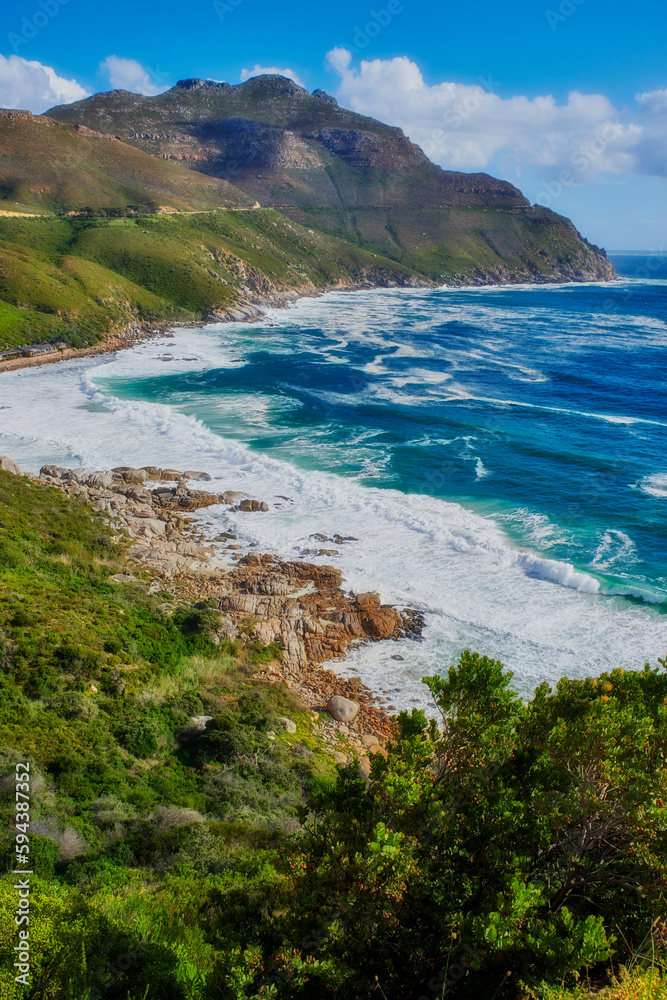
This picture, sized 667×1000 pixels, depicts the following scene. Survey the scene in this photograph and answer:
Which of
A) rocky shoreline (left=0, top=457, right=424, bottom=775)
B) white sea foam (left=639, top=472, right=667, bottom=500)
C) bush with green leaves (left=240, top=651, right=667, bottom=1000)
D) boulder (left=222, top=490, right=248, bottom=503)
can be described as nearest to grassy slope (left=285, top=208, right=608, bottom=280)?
white sea foam (left=639, top=472, right=667, bottom=500)

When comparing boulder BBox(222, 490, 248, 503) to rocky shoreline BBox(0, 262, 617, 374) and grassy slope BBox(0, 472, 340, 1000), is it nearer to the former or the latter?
→ grassy slope BBox(0, 472, 340, 1000)

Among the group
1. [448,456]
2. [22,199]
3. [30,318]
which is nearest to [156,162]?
[22,199]

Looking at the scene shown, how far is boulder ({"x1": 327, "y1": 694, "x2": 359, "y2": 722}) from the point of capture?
56.5 feet

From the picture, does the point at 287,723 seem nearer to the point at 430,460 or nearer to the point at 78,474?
the point at 78,474

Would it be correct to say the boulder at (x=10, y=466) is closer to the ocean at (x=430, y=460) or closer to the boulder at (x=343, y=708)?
the ocean at (x=430, y=460)

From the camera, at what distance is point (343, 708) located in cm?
1734

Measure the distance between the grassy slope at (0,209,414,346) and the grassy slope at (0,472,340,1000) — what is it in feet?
170

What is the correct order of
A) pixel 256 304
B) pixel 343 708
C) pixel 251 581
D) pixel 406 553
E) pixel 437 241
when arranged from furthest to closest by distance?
pixel 437 241 → pixel 256 304 → pixel 406 553 → pixel 251 581 → pixel 343 708

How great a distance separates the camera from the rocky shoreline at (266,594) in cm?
1764

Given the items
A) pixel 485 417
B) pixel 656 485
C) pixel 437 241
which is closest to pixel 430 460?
pixel 485 417

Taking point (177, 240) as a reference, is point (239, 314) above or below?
below

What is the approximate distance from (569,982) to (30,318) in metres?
Result: 72.2

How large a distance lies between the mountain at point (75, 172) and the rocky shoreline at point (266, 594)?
3859 inches

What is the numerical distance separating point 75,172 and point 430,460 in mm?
113776
